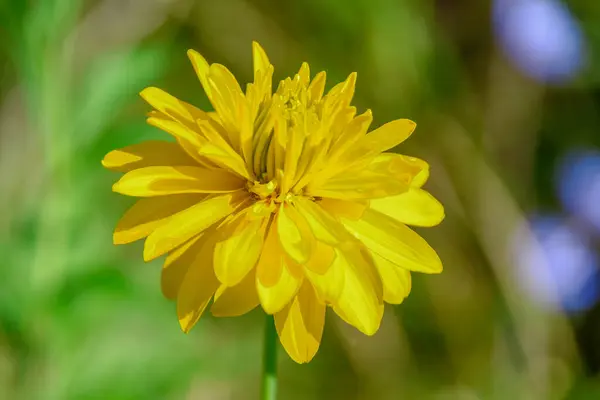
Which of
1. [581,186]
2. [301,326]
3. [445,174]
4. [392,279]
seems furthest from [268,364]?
[581,186]

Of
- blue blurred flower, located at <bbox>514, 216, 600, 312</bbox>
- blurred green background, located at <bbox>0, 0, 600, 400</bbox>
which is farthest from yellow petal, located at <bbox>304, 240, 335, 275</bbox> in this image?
blue blurred flower, located at <bbox>514, 216, 600, 312</bbox>

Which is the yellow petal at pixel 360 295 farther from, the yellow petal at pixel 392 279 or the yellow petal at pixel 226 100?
the yellow petal at pixel 226 100

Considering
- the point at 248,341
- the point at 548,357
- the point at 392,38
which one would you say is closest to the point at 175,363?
the point at 248,341

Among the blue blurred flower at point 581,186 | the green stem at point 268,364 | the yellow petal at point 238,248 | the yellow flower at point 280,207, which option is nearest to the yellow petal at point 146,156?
the yellow flower at point 280,207

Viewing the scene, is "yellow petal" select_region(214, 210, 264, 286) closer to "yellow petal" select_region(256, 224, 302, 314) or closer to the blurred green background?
"yellow petal" select_region(256, 224, 302, 314)

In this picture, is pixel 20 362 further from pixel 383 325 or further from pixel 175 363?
pixel 383 325

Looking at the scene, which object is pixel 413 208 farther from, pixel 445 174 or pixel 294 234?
pixel 445 174
